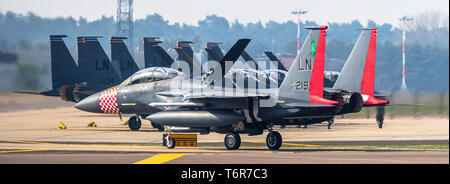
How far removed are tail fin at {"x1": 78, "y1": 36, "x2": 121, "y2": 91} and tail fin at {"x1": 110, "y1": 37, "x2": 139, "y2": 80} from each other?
1.67m

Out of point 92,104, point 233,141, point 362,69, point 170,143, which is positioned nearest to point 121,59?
point 92,104

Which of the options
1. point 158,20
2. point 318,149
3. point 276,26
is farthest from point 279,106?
point 276,26

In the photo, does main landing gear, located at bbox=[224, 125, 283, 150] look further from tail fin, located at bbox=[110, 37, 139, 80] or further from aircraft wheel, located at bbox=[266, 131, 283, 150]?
tail fin, located at bbox=[110, 37, 139, 80]

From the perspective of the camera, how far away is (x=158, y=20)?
11394cm

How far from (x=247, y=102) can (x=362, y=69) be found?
3.90 metres

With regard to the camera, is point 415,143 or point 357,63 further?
point 415,143

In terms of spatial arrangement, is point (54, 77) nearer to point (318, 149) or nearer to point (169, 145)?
point (169, 145)

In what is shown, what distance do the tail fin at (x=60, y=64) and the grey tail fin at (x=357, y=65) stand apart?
56.3 feet

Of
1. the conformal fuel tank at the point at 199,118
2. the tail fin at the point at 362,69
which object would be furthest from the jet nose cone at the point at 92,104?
the tail fin at the point at 362,69

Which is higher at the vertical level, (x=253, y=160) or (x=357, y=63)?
(x=357, y=63)

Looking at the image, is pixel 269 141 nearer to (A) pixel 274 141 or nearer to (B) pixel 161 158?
(A) pixel 274 141

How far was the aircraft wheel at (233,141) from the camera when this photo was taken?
23.3 meters

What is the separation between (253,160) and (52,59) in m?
19.7
